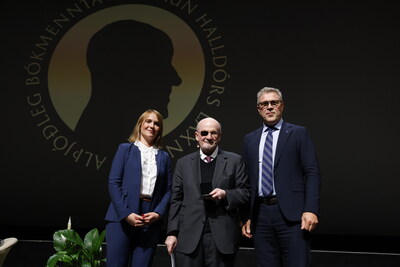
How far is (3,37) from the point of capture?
5.51m

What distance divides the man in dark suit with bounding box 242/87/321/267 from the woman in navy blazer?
0.54 m

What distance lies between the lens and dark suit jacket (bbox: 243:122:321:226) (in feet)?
8.01

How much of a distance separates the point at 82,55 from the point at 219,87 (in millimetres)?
1699

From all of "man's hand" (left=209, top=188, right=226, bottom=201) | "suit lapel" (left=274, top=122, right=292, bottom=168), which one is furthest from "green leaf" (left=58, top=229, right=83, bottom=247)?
"suit lapel" (left=274, top=122, right=292, bottom=168)

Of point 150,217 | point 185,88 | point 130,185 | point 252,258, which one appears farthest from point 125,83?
point 150,217

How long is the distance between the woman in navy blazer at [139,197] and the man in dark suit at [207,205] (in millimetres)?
198

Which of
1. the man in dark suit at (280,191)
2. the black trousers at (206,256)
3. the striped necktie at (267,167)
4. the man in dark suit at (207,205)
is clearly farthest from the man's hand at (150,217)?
the striped necktie at (267,167)

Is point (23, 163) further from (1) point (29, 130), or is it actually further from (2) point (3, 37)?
(2) point (3, 37)

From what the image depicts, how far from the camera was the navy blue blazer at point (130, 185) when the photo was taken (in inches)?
103

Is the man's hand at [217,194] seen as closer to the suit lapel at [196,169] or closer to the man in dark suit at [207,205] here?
the man in dark suit at [207,205]

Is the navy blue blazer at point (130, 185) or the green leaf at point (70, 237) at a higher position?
the navy blue blazer at point (130, 185)

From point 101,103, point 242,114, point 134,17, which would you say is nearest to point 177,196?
point 242,114

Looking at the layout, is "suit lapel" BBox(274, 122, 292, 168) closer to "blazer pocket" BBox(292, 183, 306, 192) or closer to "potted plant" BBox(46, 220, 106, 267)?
"blazer pocket" BBox(292, 183, 306, 192)

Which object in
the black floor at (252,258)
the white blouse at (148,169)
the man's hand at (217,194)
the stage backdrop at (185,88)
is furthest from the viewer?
the stage backdrop at (185,88)
